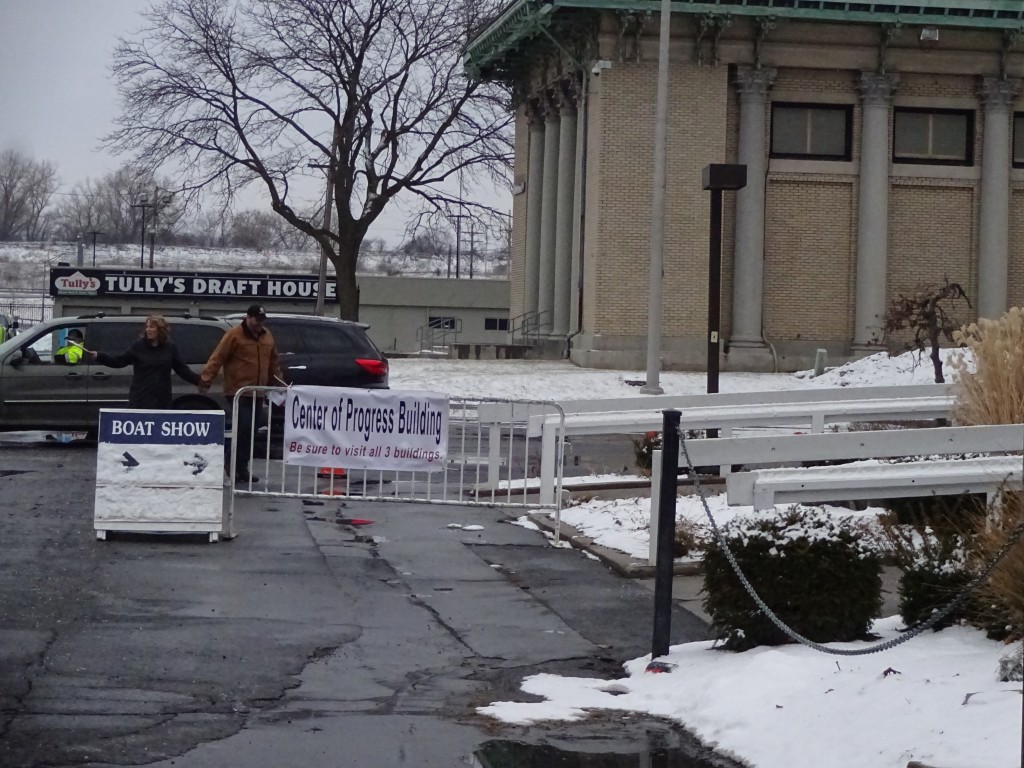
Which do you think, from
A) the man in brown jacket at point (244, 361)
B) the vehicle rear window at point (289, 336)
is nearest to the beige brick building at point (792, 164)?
the vehicle rear window at point (289, 336)

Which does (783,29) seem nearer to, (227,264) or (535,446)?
(535,446)

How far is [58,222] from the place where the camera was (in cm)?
11200

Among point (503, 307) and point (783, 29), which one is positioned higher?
point (783, 29)

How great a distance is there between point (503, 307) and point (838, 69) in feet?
112

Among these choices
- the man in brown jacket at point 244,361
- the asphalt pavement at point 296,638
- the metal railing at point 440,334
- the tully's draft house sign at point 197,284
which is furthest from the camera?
the metal railing at point 440,334

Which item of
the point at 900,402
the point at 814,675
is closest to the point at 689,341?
the point at 900,402

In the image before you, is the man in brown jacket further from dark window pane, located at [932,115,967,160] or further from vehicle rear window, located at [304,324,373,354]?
dark window pane, located at [932,115,967,160]

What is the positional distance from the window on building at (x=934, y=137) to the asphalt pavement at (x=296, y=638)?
28174 millimetres

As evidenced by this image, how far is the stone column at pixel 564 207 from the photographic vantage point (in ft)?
131

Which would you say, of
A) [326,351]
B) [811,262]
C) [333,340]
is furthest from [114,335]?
[811,262]

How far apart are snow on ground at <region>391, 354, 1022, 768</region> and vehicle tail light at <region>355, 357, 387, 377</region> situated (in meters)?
12.6

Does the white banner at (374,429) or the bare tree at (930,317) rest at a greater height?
the bare tree at (930,317)

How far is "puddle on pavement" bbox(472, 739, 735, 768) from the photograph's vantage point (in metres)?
5.85

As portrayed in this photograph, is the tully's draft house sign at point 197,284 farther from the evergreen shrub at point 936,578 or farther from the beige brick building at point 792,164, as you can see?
the evergreen shrub at point 936,578
